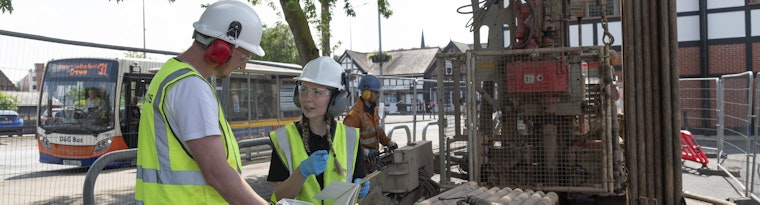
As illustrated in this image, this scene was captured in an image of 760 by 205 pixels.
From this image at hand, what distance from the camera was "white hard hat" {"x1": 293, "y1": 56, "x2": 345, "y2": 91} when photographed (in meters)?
3.11

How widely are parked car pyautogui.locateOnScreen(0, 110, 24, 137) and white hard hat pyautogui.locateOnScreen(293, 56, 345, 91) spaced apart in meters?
4.43

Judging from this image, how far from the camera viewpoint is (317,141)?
3.09m

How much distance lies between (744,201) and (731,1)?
45.6ft

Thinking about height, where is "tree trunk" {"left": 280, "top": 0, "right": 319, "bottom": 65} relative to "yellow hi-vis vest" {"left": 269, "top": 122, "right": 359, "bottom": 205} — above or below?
above

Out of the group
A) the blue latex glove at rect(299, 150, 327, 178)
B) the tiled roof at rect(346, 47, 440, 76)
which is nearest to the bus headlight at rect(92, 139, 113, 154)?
the blue latex glove at rect(299, 150, 327, 178)

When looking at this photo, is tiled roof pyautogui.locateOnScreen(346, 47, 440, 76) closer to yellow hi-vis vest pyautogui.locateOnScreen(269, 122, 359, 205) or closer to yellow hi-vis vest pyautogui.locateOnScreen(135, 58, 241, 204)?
yellow hi-vis vest pyautogui.locateOnScreen(269, 122, 359, 205)

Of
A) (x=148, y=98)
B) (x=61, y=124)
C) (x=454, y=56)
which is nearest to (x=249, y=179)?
(x=454, y=56)

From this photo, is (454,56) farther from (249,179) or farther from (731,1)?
(731,1)

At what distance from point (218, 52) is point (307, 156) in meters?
0.93

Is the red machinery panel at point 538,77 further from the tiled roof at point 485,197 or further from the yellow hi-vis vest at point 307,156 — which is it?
the yellow hi-vis vest at point 307,156

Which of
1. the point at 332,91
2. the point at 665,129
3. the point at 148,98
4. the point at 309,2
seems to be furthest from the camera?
the point at 309,2

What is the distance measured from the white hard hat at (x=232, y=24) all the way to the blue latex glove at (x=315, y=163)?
0.59 m

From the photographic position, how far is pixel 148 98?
2.11 meters

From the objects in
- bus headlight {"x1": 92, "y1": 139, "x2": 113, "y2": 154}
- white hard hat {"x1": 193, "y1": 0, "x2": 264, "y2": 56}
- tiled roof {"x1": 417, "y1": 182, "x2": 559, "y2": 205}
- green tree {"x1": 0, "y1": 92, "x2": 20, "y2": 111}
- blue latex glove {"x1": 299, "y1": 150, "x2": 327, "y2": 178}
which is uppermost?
white hard hat {"x1": 193, "y1": 0, "x2": 264, "y2": 56}
